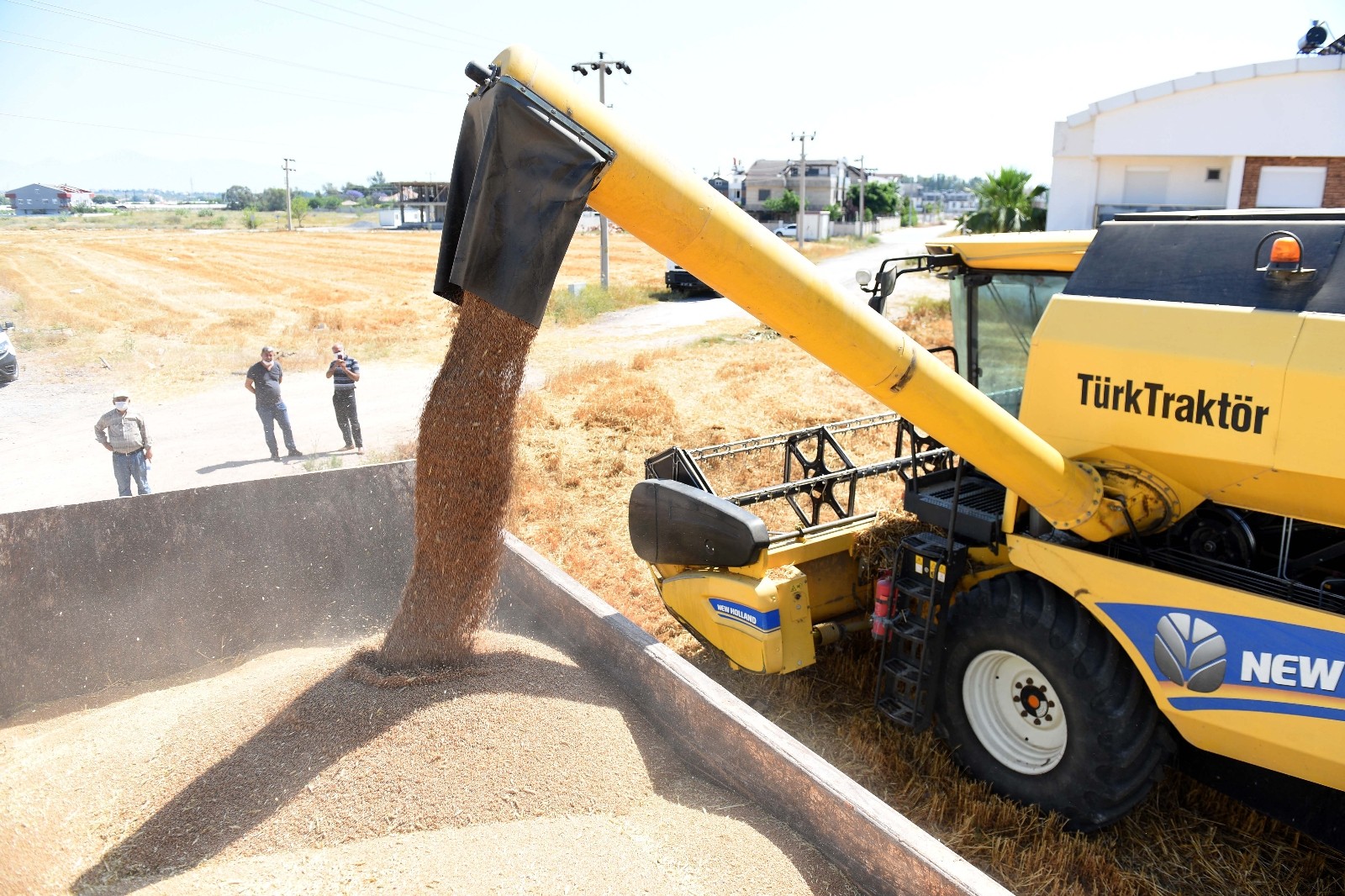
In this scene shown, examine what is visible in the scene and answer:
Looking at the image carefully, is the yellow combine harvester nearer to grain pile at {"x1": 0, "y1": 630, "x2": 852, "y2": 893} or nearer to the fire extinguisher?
the fire extinguisher

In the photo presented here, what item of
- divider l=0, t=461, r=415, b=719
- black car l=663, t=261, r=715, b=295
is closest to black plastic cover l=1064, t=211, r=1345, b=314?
divider l=0, t=461, r=415, b=719

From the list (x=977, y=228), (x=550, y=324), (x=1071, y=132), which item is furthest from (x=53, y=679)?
(x=977, y=228)

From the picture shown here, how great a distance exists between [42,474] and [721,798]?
28.2 feet

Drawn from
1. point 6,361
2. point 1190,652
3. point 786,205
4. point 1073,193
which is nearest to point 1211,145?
point 1073,193

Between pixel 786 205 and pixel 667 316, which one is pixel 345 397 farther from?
pixel 786 205

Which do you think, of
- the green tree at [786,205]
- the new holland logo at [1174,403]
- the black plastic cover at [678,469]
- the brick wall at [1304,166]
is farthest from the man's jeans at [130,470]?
the green tree at [786,205]

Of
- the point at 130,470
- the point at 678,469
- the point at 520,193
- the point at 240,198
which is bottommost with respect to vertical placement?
the point at 130,470

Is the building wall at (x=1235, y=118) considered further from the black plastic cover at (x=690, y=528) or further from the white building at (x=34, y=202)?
the white building at (x=34, y=202)

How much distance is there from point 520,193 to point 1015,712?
2730 mm

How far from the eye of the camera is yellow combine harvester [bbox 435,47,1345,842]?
8.80ft

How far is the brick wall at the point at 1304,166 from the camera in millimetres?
17000

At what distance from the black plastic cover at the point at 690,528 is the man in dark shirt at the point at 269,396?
636cm

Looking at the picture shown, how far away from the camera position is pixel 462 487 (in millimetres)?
3799

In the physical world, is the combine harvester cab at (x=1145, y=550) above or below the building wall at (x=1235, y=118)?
below
